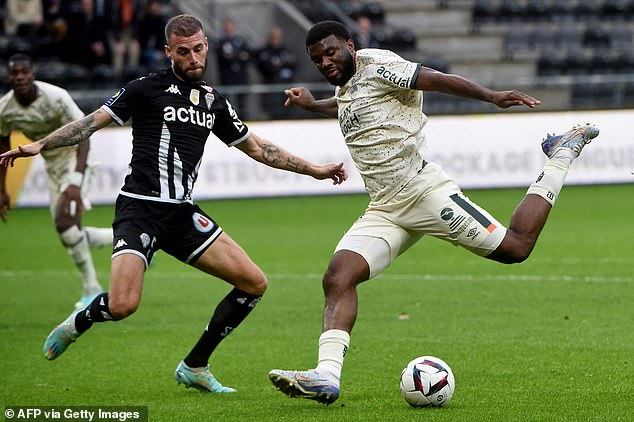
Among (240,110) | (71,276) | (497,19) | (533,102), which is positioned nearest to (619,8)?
(497,19)

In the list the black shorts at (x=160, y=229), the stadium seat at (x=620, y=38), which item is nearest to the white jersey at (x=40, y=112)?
the black shorts at (x=160, y=229)

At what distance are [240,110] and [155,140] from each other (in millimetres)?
15717

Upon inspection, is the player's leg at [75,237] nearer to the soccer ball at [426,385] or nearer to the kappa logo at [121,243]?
the kappa logo at [121,243]

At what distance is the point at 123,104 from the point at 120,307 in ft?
4.14

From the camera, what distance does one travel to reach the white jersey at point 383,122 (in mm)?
7023

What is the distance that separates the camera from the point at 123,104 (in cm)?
702

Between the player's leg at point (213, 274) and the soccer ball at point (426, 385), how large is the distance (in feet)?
4.13

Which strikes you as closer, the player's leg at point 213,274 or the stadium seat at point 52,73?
the player's leg at point 213,274

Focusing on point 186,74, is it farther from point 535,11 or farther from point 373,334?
point 535,11

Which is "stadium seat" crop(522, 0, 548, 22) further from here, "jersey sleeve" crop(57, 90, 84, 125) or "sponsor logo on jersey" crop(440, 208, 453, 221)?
"sponsor logo on jersey" crop(440, 208, 453, 221)

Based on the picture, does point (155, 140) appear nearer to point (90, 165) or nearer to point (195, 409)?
point (195, 409)

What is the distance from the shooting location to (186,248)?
7.15 meters

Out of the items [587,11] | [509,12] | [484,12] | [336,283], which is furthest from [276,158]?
[587,11]

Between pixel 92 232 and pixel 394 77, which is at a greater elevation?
pixel 394 77
